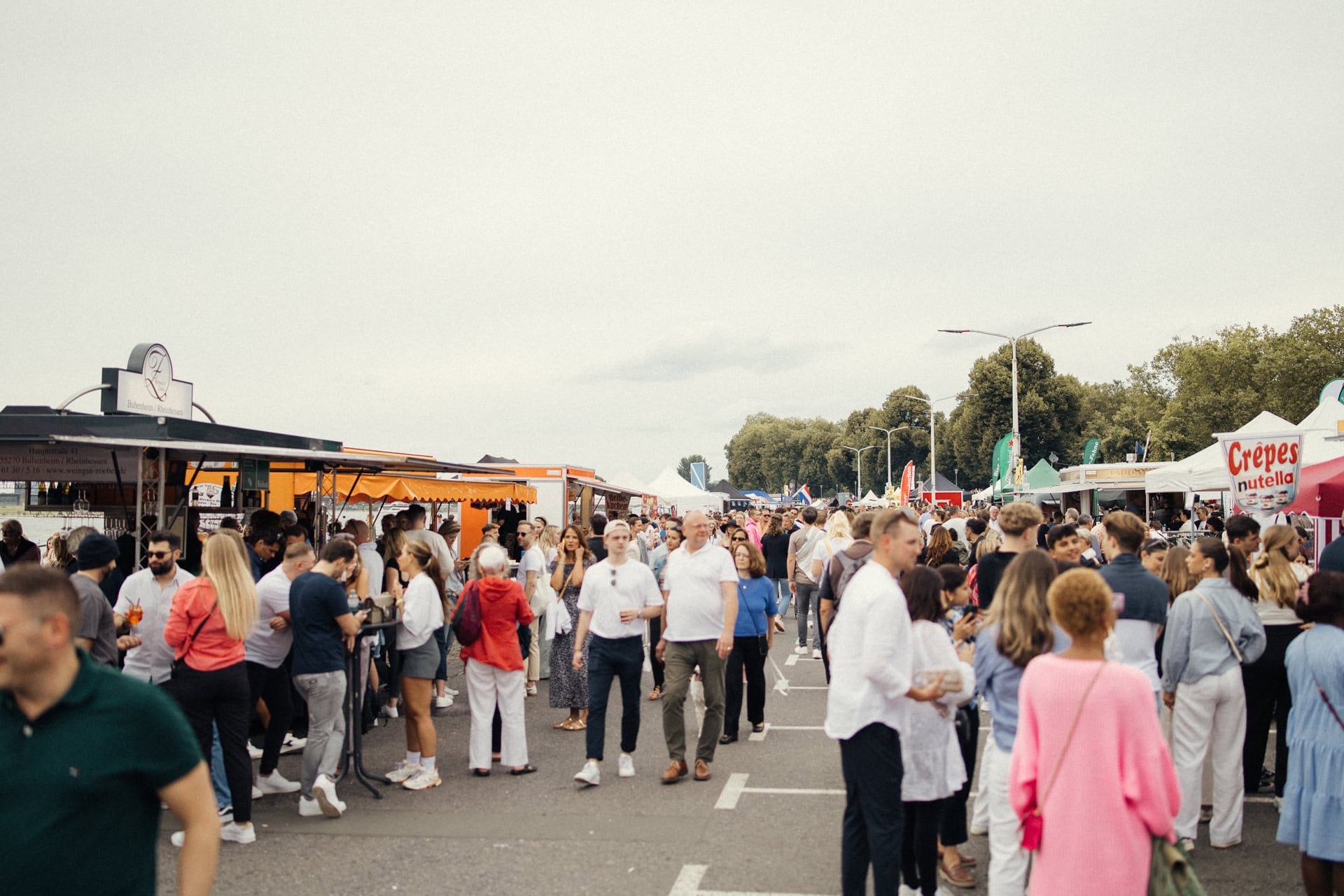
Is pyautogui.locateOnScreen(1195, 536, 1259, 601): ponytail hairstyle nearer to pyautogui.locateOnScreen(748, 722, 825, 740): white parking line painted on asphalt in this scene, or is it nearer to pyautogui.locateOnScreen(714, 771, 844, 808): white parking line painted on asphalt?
pyautogui.locateOnScreen(714, 771, 844, 808): white parking line painted on asphalt

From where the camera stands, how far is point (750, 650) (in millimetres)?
8641

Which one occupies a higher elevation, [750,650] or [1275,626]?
[1275,626]

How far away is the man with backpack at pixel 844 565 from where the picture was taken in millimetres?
7898

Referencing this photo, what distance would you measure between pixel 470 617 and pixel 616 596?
1.06m

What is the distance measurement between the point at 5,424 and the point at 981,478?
7009 cm

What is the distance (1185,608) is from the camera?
5.75 meters

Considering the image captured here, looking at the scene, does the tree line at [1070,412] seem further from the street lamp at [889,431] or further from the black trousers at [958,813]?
the black trousers at [958,813]

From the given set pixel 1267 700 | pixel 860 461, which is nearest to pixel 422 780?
pixel 1267 700

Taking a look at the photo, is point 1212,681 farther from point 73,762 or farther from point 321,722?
point 73,762

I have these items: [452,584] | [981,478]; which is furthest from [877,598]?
[981,478]

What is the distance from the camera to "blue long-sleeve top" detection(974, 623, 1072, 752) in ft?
14.8

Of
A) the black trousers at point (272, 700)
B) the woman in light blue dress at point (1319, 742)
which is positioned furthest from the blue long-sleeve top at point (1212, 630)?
the black trousers at point (272, 700)

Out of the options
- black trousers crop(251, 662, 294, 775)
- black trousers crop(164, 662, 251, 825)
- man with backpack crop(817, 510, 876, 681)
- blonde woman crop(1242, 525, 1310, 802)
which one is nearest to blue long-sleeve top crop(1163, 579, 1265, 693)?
Answer: blonde woman crop(1242, 525, 1310, 802)

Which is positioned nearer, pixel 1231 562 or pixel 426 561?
pixel 1231 562
